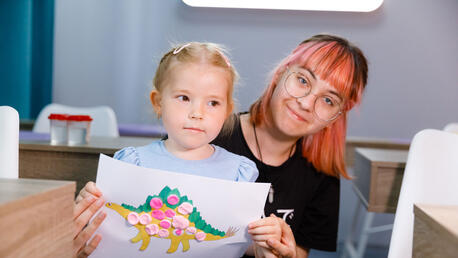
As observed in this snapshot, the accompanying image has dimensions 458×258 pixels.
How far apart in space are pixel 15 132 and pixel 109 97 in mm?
2055

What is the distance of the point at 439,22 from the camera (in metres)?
2.79

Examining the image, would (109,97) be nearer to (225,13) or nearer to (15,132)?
(225,13)

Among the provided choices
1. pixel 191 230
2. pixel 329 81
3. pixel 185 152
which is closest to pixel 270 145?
pixel 329 81

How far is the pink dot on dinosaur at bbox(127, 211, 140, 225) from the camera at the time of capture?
0.76 m

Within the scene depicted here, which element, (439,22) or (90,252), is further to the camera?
(439,22)

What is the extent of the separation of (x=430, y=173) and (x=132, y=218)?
70cm

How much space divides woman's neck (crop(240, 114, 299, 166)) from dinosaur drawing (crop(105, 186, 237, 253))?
402 millimetres

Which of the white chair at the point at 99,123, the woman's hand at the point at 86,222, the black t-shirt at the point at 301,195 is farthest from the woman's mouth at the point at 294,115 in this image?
the white chair at the point at 99,123

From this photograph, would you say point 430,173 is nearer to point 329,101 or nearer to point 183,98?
point 329,101

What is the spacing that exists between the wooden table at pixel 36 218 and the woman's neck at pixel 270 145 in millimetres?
641

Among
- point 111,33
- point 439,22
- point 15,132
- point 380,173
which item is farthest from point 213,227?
point 439,22

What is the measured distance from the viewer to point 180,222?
0.75 m

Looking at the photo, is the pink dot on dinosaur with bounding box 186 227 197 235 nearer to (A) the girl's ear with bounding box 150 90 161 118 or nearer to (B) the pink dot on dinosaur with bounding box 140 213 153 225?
(B) the pink dot on dinosaur with bounding box 140 213 153 225

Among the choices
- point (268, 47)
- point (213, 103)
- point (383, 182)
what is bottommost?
point (383, 182)
